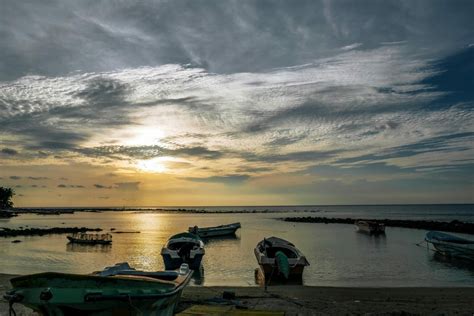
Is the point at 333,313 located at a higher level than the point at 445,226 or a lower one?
lower

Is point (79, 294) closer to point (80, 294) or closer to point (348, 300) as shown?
point (80, 294)

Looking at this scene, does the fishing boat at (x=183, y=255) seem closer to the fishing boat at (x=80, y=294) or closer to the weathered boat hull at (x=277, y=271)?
the weathered boat hull at (x=277, y=271)

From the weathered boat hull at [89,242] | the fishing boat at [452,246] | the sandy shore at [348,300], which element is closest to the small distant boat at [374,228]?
the fishing boat at [452,246]

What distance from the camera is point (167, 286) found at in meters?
9.29

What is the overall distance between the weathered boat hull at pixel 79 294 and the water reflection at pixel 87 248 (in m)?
34.5

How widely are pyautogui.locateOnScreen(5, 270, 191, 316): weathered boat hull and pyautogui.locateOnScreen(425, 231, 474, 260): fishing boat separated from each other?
2980 centimetres

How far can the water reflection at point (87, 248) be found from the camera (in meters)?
41.0

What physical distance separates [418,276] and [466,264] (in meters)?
7.63

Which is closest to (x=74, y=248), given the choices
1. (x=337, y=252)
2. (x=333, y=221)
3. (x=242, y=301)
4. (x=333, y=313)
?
(x=337, y=252)

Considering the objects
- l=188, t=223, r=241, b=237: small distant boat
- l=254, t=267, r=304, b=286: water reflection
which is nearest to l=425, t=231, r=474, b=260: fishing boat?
l=254, t=267, r=304, b=286: water reflection

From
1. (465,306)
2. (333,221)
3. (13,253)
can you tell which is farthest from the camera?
(333,221)

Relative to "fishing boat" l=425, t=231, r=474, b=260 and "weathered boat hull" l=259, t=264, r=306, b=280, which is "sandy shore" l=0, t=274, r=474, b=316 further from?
"fishing boat" l=425, t=231, r=474, b=260

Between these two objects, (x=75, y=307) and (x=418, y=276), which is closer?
(x=75, y=307)

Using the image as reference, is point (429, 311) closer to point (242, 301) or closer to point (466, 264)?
point (242, 301)
